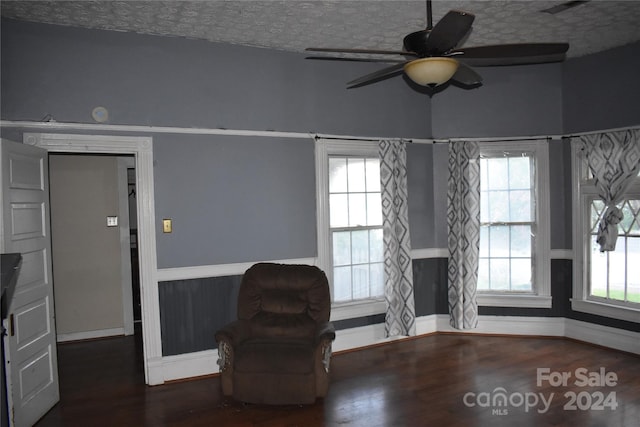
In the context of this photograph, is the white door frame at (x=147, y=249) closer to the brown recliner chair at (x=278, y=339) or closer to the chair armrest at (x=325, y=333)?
the brown recliner chair at (x=278, y=339)

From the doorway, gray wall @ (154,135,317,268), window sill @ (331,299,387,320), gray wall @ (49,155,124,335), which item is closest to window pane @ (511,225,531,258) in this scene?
window sill @ (331,299,387,320)

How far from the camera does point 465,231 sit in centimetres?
492

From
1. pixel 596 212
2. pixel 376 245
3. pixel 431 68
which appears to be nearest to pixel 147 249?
pixel 376 245

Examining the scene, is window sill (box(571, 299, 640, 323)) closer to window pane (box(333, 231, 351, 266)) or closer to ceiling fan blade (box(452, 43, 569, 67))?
window pane (box(333, 231, 351, 266))


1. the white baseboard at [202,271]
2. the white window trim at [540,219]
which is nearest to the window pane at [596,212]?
the white window trim at [540,219]

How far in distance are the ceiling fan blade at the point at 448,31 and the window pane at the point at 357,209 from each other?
237 cm

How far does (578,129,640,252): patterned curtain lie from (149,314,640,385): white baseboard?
2.90 feet

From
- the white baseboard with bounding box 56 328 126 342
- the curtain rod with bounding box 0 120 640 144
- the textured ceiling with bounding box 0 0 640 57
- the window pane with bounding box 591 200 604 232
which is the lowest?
the white baseboard with bounding box 56 328 126 342

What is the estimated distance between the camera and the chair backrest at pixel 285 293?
3803mm

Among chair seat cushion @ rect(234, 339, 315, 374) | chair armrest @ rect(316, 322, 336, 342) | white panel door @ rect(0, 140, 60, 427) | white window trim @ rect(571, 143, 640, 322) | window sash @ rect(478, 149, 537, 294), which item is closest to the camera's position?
white panel door @ rect(0, 140, 60, 427)

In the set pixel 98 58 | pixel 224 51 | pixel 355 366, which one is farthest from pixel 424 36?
pixel 355 366

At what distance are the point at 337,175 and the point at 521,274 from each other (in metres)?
2.34

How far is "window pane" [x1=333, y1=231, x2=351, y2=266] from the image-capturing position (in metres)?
4.71

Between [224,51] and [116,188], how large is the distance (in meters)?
2.31
